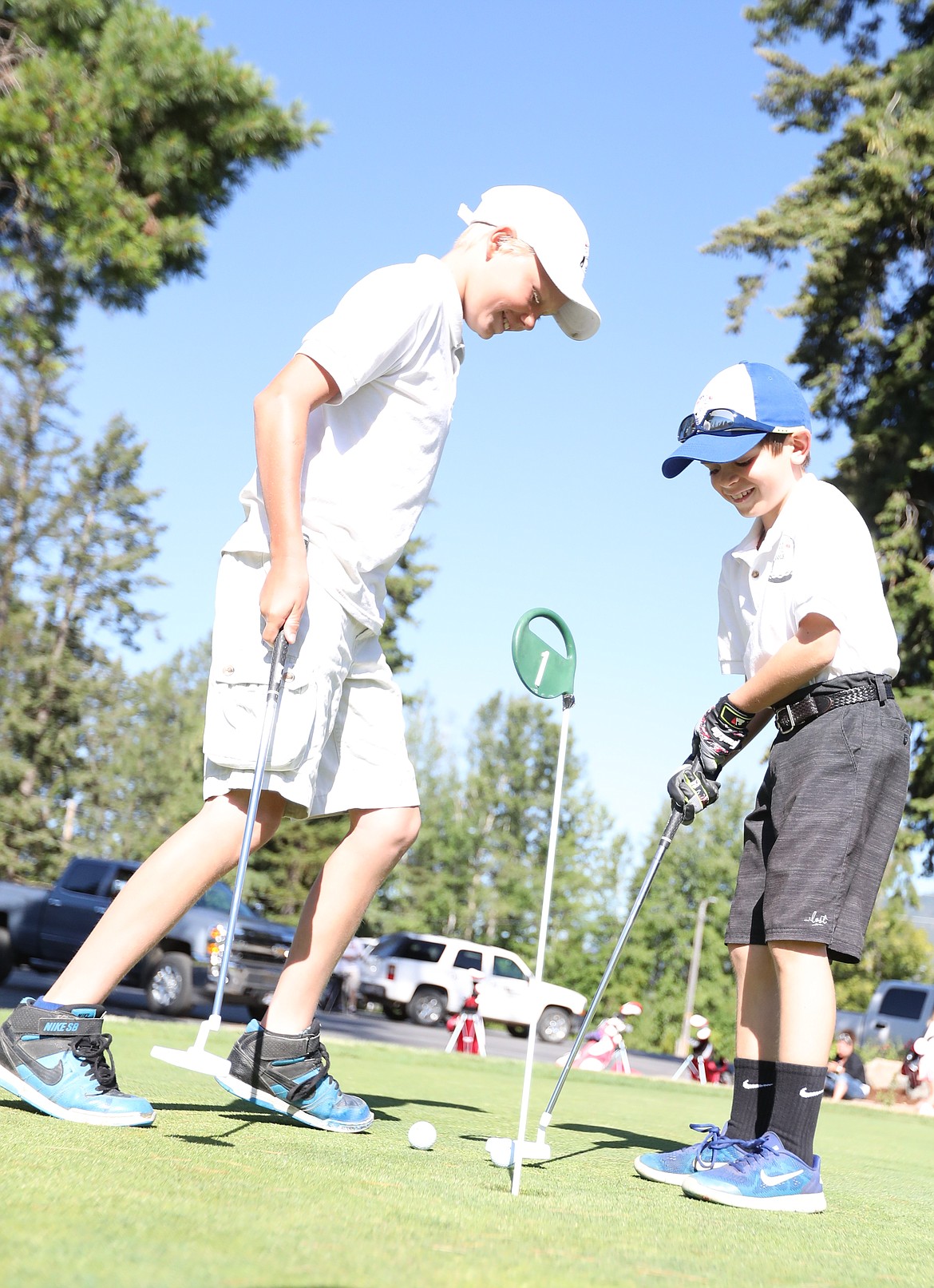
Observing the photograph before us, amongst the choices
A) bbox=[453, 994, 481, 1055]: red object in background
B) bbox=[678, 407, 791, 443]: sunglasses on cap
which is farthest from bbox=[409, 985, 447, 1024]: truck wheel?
bbox=[678, 407, 791, 443]: sunglasses on cap

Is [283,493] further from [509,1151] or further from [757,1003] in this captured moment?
[757,1003]

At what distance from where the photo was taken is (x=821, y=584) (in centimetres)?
304

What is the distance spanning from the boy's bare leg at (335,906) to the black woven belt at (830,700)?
1.03 metres

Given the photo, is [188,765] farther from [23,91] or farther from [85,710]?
[23,91]

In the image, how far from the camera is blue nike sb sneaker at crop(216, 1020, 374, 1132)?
122 inches

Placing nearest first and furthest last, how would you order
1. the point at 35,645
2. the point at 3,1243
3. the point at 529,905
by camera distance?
the point at 3,1243
the point at 35,645
the point at 529,905

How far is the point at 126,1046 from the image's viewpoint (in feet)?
18.9

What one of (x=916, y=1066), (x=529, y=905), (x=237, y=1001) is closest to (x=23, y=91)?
(x=237, y=1001)

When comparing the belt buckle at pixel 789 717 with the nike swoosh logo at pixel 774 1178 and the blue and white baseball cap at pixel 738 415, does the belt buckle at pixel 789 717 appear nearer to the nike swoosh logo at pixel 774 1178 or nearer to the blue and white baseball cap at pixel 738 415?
the blue and white baseball cap at pixel 738 415

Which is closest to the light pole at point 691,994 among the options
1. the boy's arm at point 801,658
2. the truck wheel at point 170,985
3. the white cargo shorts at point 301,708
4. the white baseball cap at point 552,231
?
the truck wheel at point 170,985

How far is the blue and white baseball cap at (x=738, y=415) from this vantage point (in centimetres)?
334

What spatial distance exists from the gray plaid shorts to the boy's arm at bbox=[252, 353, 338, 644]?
1.24 metres

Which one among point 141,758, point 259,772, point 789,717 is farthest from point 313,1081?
point 141,758

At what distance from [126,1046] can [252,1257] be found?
15.0ft
